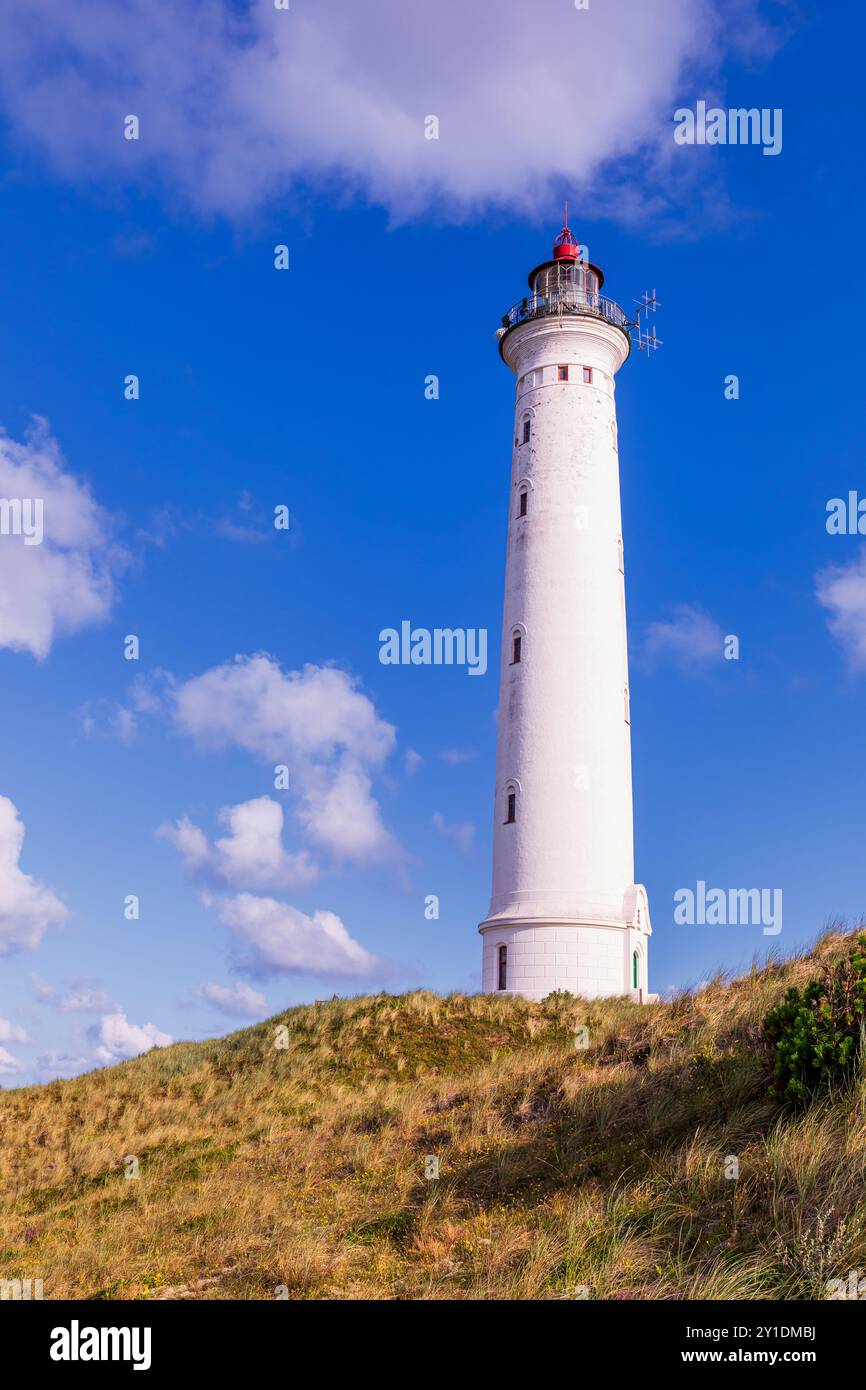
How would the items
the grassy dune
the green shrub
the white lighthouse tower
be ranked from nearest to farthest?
1. the grassy dune
2. the green shrub
3. the white lighthouse tower

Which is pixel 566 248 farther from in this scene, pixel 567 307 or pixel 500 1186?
pixel 500 1186

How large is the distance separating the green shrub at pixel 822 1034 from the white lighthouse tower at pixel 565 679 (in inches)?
705

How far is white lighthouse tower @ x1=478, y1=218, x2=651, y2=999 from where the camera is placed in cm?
2912

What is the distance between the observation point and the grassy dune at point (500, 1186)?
851cm

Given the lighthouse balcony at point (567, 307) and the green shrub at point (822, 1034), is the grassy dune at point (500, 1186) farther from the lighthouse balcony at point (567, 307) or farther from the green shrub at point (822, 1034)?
the lighthouse balcony at point (567, 307)

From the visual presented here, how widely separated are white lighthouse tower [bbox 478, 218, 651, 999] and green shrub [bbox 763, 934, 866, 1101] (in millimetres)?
17900

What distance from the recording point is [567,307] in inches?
1309

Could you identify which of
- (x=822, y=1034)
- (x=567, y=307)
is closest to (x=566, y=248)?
(x=567, y=307)

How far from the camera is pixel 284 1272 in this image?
31.4 feet

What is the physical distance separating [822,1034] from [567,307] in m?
27.7

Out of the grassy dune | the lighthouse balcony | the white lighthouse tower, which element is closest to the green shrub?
the grassy dune

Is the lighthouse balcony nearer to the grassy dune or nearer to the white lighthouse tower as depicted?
the white lighthouse tower

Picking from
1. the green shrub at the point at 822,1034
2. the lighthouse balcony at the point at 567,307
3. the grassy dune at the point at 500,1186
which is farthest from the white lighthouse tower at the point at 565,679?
the green shrub at the point at 822,1034
